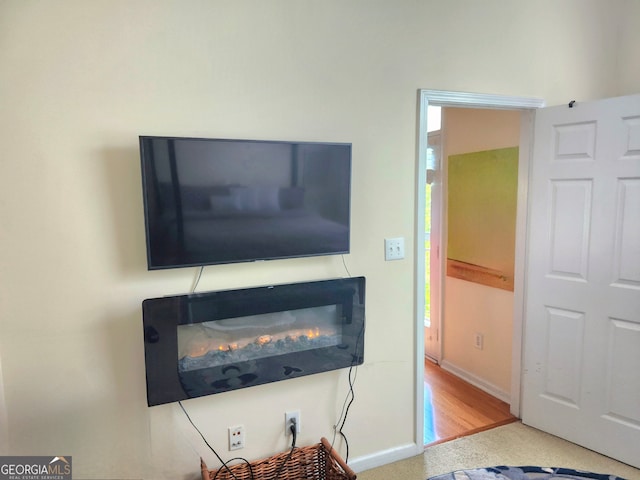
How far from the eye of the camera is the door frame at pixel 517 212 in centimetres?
216

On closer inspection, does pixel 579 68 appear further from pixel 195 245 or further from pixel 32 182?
pixel 32 182

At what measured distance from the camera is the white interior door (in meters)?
2.18

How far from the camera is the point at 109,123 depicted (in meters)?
1.58

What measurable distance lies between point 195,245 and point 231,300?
291mm

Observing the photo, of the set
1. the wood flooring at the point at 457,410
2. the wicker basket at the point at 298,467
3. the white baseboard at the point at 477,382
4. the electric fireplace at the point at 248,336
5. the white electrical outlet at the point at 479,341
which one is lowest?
the wood flooring at the point at 457,410

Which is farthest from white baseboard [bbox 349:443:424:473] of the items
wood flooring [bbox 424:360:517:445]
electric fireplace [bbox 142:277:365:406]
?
electric fireplace [bbox 142:277:365:406]

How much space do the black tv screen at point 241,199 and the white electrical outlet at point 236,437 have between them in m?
0.81

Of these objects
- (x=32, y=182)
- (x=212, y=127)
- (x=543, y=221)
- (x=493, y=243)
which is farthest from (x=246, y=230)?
(x=493, y=243)

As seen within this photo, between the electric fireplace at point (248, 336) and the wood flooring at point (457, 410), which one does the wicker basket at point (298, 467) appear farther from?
the wood flooring at point (457, 410)

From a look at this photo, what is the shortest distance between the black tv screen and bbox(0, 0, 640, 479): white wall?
0.13 meters

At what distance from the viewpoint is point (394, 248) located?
7.06 ft

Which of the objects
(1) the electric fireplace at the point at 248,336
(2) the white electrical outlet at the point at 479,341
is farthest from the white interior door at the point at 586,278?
(1) the electric fireplace at the point at 248,336

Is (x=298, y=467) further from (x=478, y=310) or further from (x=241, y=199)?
(x=478, y=310)

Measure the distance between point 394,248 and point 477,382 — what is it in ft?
5.78
